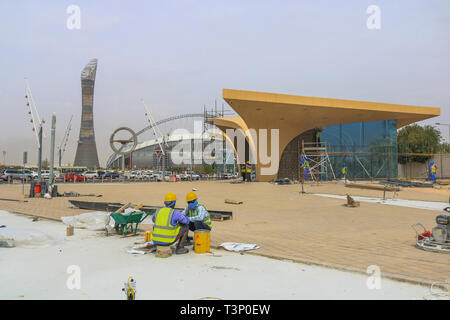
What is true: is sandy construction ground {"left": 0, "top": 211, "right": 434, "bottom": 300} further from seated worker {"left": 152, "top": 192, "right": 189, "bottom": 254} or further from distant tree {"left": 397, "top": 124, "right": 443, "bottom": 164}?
distant tree {"left": 397, "top": 124, "right": 443, "bottom": 164}

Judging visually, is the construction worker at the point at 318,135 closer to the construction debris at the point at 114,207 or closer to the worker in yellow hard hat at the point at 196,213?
the construction debris at the point at 114,207

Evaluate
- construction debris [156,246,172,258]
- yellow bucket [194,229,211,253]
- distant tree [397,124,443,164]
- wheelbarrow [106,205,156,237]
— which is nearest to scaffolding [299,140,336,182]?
distant tree [397,124,443,164]

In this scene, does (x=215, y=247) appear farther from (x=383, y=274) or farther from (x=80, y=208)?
(x=80, y=208)

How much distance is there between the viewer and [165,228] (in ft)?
20.4

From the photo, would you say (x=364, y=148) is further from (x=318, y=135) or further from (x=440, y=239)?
(x=440, y=239)

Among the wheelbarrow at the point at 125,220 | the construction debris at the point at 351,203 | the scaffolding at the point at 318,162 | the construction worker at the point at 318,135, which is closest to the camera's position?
the wheelbarrow at the point at 125,220

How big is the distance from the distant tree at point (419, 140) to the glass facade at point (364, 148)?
11.0 meters

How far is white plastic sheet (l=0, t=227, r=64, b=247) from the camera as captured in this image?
697cm

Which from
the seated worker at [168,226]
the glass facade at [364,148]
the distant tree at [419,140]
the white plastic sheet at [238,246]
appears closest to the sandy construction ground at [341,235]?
the white plastic sheet at [238,246]

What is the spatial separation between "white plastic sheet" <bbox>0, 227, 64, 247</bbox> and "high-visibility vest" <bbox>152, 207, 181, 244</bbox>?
2645mm

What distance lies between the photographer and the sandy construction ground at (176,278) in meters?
4.29

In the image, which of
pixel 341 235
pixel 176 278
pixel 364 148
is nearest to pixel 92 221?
pixel 176 278

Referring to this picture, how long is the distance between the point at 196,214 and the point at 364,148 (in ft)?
109

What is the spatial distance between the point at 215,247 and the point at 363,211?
813 cm
